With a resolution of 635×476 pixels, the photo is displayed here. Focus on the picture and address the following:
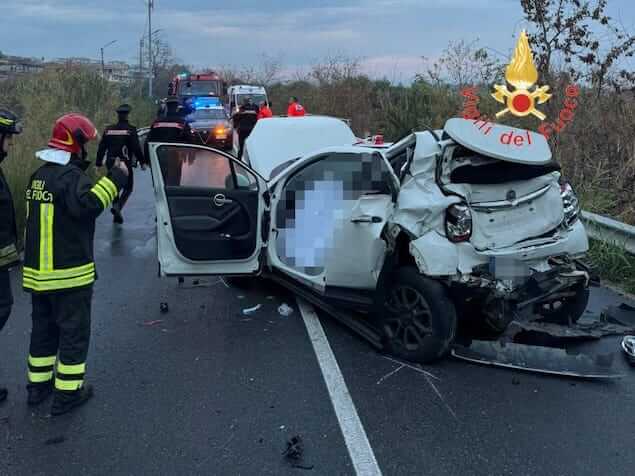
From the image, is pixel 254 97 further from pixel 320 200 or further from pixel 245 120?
pixel 320 200

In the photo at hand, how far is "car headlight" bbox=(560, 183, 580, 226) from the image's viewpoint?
4.80 metres

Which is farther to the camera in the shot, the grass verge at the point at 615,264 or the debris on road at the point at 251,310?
the grass verge at the point at 615,264

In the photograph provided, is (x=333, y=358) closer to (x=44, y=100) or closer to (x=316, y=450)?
(x=316, y=450)

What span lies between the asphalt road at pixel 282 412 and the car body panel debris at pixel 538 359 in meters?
0.08

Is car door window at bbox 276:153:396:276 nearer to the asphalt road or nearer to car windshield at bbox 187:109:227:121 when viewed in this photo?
the asphalt road

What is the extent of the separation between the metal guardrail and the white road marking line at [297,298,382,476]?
3.51 m

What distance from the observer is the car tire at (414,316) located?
4.36 metres

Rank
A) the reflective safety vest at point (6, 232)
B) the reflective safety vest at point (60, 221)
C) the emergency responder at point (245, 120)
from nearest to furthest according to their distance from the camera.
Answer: the reflective safety vest at point (60, 221), the reflective safety vest at point (6, 232), the emergency responder at point (245, 120)

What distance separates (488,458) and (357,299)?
6.33 ft

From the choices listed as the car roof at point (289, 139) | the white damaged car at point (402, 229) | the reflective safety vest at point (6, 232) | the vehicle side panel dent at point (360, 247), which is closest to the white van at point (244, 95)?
the car roof at point (289, 139)

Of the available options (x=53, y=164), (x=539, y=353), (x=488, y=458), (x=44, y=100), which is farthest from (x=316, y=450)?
(x=44, y=100)

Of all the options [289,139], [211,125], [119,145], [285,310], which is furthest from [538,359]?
[211,125]

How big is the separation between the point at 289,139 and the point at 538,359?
404 centimetres

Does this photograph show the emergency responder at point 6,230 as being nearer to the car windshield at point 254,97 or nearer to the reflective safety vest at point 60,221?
the reflective safety vest at point 60,221
